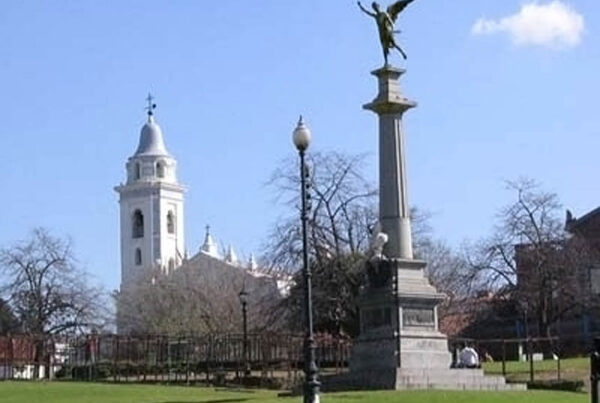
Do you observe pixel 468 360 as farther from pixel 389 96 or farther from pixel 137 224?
pixel 137 224

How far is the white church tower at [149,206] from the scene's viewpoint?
153m

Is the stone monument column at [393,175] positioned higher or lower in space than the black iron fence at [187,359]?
higher

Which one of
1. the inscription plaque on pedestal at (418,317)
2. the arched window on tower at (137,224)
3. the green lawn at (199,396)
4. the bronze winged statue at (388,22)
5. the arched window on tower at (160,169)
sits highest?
the arched window on tower at (160,169)

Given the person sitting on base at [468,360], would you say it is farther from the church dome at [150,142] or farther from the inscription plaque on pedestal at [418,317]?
the church dome at [150,142]

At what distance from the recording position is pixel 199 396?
33.7m

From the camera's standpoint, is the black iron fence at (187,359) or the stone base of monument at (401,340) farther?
the black iron fence at (187,359)

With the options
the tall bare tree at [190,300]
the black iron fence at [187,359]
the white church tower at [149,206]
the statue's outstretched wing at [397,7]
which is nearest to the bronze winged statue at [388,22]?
the statue's outstretched wing at [397,7]

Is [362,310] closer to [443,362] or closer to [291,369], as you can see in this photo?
[443,362]

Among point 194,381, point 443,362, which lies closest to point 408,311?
point 443,362

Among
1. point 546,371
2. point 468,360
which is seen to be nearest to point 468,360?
point 468,360

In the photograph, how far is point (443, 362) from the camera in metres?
35.4

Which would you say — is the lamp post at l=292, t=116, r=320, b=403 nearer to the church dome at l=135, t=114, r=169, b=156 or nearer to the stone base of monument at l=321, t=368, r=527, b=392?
the stone base of monument at l=321, t=368, r=527, b=392

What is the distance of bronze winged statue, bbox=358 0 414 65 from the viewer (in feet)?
123

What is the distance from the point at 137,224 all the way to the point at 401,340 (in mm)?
124237
